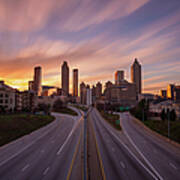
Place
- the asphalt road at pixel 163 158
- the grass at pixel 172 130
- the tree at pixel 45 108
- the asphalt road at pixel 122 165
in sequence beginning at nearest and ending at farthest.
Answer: the asphalt road at pixel 122 165, the asphalt road at pixel 163 158, the grass at pixel 172 130, the tree at pixel 45 108

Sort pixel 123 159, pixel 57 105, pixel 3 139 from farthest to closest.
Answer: pixel 57 105
pixel 3 139
pixel 123 159

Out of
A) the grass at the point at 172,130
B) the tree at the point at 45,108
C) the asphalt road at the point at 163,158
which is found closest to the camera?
the asphalt road at the point at 163,158

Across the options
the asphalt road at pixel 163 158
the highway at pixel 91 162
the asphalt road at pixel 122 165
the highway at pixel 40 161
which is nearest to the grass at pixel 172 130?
the asphalt road at pixel 163 158

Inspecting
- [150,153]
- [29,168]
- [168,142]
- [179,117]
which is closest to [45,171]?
[29,168]

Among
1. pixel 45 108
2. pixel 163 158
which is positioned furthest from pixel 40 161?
pixel 45 108

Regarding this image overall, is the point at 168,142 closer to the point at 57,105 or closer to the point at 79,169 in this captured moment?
the point at 79,169

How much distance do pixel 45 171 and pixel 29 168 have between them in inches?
91.1

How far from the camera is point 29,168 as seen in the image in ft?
55.1

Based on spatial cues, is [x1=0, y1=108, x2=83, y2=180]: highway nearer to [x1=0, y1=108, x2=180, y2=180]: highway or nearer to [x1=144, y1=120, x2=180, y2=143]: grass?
[x1=0, y1=108, x2=180, y2=180]: highway

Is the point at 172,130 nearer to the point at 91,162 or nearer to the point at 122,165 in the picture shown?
the point at 122,165

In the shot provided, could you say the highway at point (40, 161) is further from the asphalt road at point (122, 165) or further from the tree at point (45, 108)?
the tree at point (45, 108)

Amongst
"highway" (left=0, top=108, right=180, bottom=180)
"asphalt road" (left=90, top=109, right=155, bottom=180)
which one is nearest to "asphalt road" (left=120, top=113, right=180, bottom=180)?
"highway" (left=0, top=108, right=180, bottom=180)

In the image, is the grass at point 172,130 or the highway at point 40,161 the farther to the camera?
the grass at point 172,130

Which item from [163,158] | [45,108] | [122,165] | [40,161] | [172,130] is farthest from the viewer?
[45,108]
